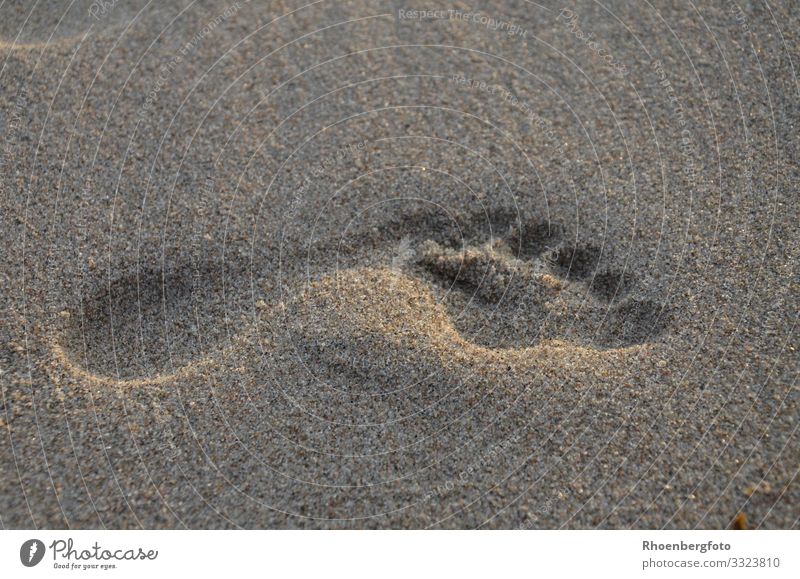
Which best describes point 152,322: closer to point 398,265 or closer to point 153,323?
point 153,323

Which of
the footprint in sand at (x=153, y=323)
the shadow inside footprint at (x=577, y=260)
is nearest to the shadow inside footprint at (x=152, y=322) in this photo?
the footprint in sand at (x=153, y=323)

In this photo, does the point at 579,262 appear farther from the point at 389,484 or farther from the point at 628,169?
the point at 389,484

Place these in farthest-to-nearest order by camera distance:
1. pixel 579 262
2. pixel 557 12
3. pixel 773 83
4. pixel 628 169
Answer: pixel 557 12 < pixel 773 83 < pixel 628 169 < pixel 579 262

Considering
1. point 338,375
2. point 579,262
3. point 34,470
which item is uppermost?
point 579,262

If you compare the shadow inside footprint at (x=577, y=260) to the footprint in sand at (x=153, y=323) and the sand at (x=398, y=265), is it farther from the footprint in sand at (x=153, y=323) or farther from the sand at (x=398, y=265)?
the footprint in sand at (x=153, y=323)

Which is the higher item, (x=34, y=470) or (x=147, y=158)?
(x=147, y=158)

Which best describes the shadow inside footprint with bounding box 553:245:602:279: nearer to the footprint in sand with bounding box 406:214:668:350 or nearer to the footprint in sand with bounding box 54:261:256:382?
the footprint in sand with bounding box 406:214:668:350

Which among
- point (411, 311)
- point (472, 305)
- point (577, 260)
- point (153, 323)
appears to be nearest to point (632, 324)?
point (577, 260)
